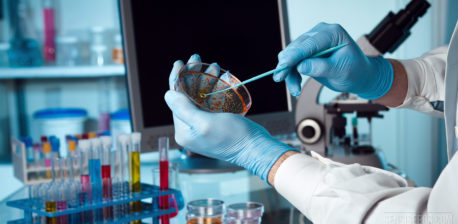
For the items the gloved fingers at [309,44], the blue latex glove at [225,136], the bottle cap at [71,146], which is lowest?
the bottle cap at [71,146]

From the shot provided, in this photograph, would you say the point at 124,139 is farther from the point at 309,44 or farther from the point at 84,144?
the point at 309,44

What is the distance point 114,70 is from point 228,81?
169 cm

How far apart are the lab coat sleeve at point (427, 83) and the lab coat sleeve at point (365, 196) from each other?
1.97ft

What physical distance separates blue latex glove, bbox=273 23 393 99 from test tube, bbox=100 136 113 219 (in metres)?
0.46

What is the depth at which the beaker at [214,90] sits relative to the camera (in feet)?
3.29

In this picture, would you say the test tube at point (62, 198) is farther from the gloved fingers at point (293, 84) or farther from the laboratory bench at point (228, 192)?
the gloved fingers at point (293, 84)

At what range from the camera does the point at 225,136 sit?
0.93 meters

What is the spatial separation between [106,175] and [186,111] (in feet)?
1.18

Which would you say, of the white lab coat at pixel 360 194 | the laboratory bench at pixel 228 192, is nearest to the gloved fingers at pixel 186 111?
the white lab coat at pixel 360 194

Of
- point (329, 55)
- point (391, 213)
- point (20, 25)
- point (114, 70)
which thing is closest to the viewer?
point (391, 213)

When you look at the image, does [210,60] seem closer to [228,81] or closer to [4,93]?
[228,81]

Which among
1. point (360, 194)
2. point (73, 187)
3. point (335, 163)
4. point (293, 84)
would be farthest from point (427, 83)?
point (73, 187)

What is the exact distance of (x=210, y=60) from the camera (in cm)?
168

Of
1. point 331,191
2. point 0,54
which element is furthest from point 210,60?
point 0,54
